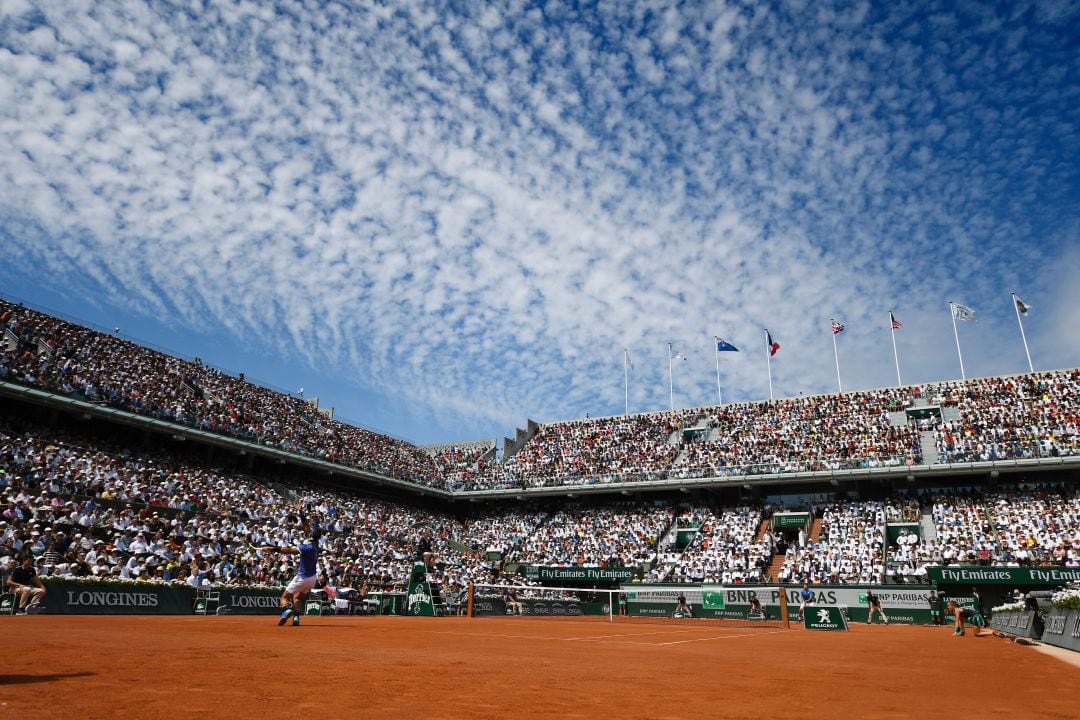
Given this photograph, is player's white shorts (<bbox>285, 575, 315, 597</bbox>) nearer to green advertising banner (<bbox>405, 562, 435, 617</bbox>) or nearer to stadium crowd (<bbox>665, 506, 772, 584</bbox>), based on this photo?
green advertising banner (<bbox>405, 562, 435, 617</bbox>)

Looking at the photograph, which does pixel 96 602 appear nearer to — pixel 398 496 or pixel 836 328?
pixel 398 496

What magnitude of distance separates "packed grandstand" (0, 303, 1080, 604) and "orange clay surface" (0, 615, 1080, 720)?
16.2 m

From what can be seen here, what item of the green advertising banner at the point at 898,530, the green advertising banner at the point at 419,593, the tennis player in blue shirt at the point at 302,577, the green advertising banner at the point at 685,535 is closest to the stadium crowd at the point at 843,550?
the green advertising banner at the point at 898,530

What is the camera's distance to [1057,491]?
38.3 metres

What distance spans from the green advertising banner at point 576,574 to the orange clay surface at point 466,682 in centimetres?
3179

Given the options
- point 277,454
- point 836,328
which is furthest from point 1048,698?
point 836,328

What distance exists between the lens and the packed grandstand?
28.4m

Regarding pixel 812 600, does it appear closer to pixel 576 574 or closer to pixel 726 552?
pixel 726 552

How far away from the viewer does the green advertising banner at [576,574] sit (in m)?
43.2

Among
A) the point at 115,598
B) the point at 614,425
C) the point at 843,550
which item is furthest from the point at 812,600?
the point at 115,598

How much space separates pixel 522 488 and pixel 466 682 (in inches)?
1808

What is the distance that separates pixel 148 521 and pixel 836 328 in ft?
145

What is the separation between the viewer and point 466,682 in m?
7.17

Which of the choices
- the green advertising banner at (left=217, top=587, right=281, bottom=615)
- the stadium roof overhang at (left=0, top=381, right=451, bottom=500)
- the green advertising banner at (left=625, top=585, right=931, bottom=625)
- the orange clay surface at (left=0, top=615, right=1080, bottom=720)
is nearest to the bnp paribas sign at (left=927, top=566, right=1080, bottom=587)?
the green advertising banner at (left=625, top=585, right=931, bottom=625)
